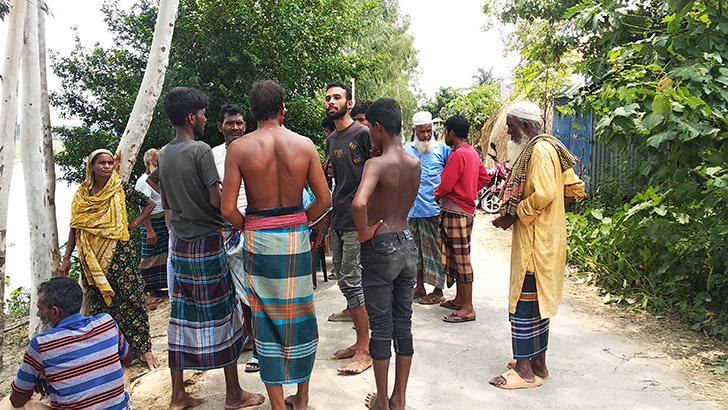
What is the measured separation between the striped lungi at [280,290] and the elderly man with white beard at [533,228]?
1421 millimetres

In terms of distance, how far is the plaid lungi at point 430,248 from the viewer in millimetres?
5547

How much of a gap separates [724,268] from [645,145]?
1.49 meters

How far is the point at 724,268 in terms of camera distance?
5.18m

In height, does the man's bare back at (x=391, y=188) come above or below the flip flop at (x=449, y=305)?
above

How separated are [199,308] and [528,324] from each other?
7.02 ft

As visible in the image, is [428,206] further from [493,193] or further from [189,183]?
[493,193]

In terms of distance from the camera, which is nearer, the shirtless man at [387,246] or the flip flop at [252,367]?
the shirtless man at [387,246]

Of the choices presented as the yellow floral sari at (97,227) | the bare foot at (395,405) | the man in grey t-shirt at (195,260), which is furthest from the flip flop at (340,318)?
the yellow floral sari at (97,227)

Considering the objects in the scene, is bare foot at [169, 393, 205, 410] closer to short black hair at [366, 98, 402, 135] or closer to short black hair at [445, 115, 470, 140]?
short black hair at [366, 98, 402, 135]

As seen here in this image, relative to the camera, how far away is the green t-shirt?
3395 millimetres

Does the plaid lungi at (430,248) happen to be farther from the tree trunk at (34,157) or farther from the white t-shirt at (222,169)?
the tree trunk at (34,157)

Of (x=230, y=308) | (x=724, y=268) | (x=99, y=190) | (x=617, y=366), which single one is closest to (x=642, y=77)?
(x=724, y=268)

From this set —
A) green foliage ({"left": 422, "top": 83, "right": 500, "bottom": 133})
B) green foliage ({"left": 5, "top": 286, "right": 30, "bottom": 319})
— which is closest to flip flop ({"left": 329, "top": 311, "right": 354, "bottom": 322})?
green foliage ({"left": 5, "top": 286, "right": 30, "bottom": 319})

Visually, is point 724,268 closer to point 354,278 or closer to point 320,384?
point 354,278
